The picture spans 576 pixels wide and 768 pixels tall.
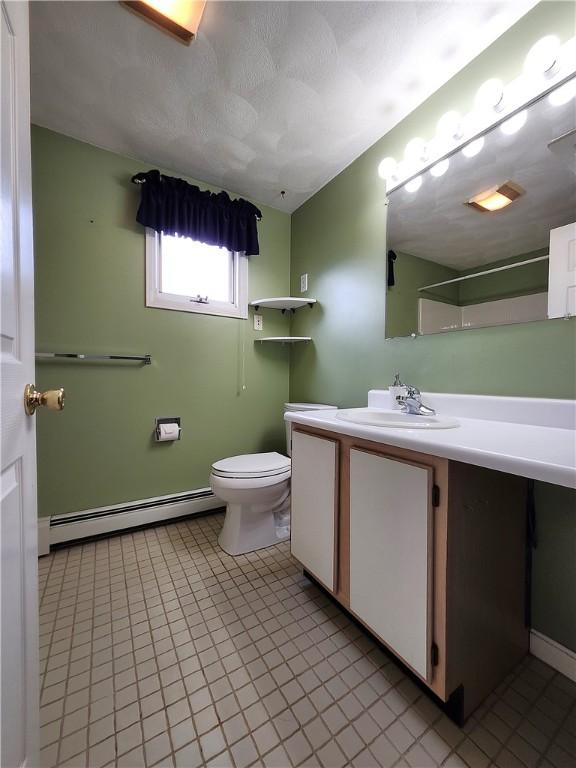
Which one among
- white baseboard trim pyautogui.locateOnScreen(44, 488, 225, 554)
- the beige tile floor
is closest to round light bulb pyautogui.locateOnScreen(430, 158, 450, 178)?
the beige tile floor

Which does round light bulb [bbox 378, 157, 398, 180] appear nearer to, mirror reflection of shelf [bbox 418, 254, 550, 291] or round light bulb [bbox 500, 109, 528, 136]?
round light bulb [bbox 500, 109, 528, 136]

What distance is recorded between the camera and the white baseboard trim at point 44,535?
1521 mm

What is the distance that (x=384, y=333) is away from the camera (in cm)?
154

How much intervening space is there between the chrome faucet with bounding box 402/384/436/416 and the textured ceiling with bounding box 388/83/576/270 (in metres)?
0.55

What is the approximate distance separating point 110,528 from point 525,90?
2.70 m

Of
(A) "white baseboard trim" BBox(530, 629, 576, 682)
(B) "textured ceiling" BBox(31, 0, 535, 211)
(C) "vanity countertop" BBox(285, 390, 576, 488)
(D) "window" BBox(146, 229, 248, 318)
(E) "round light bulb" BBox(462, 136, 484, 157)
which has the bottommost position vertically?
(A) "white baseboard trim" BBox(530, 629, 576, 682)

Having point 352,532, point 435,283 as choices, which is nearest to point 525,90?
point 435,283

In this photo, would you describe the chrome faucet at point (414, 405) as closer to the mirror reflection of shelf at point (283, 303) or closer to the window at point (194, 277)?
the mirror reflection of shelf at point (283, 303)

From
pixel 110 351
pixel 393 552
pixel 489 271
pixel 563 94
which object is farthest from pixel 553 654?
pixel 110 351

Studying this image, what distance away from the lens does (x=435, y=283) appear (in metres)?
1.30

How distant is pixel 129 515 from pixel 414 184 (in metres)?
2.35

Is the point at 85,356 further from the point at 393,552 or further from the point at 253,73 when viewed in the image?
the point at 393,552

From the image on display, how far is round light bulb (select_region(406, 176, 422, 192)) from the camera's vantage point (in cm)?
136

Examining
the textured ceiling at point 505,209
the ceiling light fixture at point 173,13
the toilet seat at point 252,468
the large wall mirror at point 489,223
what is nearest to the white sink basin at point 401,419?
the large wall mirror at point 489,223
